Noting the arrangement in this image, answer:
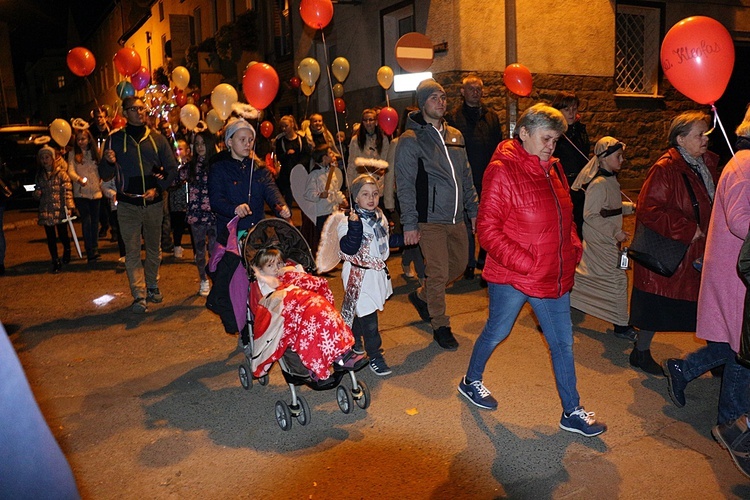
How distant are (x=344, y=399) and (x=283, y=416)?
1.51 feet

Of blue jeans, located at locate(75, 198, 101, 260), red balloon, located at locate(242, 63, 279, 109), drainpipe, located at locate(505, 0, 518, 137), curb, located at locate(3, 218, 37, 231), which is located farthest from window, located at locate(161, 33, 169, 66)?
red balloon, located at locate(242, 63, 279, 109)

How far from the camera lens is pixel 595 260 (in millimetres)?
5984

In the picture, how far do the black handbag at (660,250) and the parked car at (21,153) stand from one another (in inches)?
Result: 794

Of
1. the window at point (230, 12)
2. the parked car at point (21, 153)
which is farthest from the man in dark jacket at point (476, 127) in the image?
the window at point (230, 12)

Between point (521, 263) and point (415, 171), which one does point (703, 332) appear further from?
point (415, 171)

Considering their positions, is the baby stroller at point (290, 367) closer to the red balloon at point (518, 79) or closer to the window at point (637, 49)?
the red balloon at point (518, 79)

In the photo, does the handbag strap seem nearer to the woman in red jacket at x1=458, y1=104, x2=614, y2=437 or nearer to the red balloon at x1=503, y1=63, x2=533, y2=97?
the woman in red jacket at x1=458, y1=104, x2=614, y2=437

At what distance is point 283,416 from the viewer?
168 inches

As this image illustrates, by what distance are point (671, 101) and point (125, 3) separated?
37.1m

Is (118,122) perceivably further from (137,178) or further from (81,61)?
(137,178)

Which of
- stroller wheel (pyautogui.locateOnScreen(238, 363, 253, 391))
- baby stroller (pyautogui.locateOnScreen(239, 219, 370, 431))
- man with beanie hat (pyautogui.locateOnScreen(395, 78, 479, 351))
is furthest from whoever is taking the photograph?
man with beanie hat (pyautogui.locateOnScreen(395, 78, 479, 351))

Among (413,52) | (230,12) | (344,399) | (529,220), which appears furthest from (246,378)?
(230,12)

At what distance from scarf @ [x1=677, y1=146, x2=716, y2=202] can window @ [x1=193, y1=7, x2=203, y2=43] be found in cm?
2747

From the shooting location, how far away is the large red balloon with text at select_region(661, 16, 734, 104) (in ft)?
14.5
